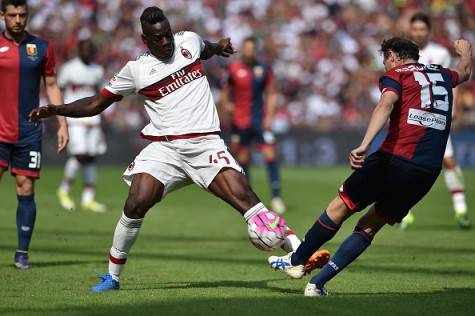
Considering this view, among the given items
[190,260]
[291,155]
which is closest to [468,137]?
[291,155]

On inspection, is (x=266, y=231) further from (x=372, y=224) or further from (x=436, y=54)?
(x=436, y=54)

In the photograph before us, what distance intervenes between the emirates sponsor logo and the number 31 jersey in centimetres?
167

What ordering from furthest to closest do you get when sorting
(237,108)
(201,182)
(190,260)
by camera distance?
(237,108) → (190,260) → (201,182)

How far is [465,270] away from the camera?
30.5ft

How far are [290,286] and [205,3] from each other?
69.8 ft

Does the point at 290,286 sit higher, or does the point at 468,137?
the point at 290,286

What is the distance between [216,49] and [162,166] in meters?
1.25

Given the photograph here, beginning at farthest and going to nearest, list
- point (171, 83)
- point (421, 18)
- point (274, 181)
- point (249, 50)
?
point (249, 50) < point (274, 181) < point (421, 18) < point (171, 83)

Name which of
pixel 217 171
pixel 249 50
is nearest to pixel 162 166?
pixel 217 171

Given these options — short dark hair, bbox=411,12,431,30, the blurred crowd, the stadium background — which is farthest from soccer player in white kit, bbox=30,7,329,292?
the blurred crowd

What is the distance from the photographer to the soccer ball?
7.61 m

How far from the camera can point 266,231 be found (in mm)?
7605

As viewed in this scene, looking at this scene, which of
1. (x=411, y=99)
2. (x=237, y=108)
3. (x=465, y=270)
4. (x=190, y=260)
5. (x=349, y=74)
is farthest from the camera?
(x=349, y=74)

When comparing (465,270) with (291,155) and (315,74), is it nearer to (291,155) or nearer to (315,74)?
(291,155)
